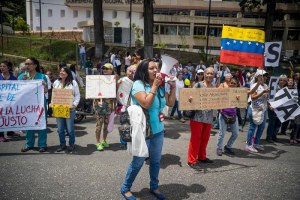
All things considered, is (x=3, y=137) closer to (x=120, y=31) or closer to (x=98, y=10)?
(x=98, y=10)

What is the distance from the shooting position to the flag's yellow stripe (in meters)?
6.61

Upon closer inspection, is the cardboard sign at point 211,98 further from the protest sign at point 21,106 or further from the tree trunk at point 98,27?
the tree trunk at point 98,27

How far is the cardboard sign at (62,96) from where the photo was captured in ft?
19.6

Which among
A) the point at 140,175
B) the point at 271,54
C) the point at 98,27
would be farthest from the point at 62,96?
the point at 98,27

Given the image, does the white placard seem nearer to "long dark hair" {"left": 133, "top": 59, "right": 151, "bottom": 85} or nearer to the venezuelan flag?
"long dark hair" {"left": 133, "top": 59, "right": 151, "bottom": 85}

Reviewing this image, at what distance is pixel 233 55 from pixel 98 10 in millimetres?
15291

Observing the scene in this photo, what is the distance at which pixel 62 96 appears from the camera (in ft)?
19.7

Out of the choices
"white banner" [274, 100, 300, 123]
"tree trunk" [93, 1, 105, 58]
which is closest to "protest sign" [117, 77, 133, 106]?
"white banner" [274, 100, 300, 123]

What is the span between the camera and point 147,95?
12.5ft

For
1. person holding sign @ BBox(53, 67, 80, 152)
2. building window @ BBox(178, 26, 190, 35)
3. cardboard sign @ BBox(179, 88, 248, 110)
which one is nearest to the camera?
cardboard sign @ BBox(179, 88, 248, 110)

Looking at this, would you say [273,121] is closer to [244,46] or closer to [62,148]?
[244,46]

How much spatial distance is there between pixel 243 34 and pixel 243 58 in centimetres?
56

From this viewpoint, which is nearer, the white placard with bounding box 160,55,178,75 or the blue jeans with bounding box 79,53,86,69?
the white placard with bounding box 160,55,178,75

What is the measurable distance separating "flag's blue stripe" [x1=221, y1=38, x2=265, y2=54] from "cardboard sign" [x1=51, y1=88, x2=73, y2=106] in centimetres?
371
